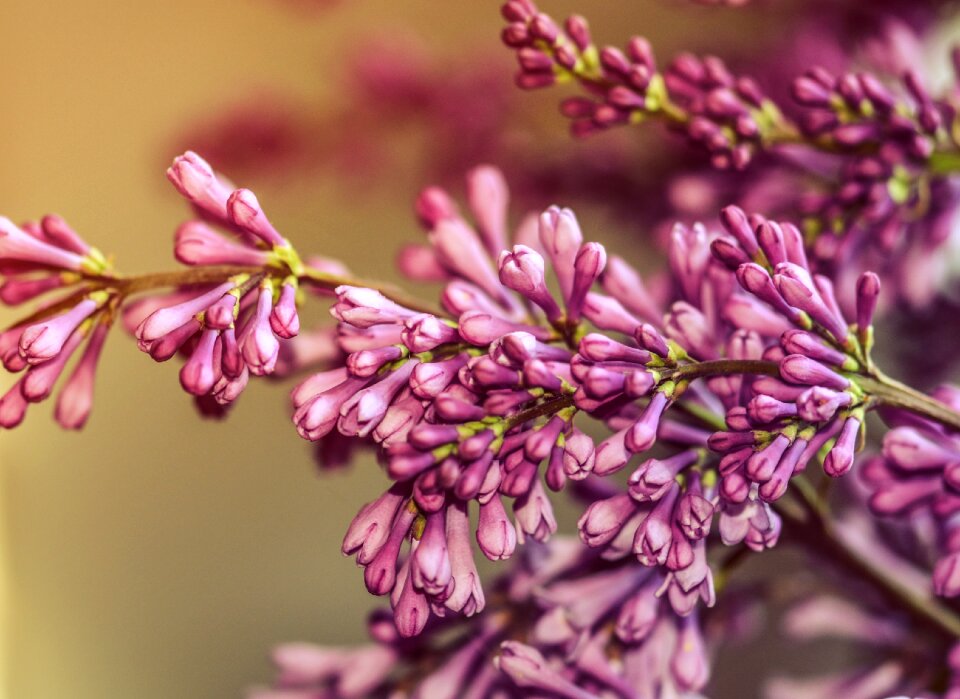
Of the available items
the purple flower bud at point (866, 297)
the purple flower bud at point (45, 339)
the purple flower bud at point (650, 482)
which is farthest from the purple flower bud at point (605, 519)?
the purple flower bud at point (45, 339)

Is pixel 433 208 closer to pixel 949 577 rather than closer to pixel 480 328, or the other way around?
pixel 480 328

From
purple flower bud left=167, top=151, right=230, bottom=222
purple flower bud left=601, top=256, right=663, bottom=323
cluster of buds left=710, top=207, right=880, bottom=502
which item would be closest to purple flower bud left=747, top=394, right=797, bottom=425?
cluster of buds left=710, top=207, right=880, bottom=502

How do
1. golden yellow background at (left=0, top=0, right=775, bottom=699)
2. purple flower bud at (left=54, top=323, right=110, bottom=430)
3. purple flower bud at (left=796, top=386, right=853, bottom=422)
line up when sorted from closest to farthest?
1. purple flower bud at (left=796, top=386, right=853, bottom=422)
2. purple flower bud at (left=54, top=323, right=110, bottom=430)
3. golden yellow background at (left=0, top=0, right=775, bottom=699)

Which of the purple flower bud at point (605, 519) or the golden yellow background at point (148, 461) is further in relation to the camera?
the golden yellow background at point (148, 461)

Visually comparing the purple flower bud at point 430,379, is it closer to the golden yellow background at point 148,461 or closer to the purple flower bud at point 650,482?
the purple flower bud at point 650,482

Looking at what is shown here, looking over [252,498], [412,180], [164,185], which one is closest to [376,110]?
[412,180]

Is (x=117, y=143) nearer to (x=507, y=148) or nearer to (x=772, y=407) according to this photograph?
(x=507, y=148)

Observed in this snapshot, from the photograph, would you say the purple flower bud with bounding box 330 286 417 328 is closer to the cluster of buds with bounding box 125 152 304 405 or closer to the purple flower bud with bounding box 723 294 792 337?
the cluster of buds with bounding box 125 152 304 405
